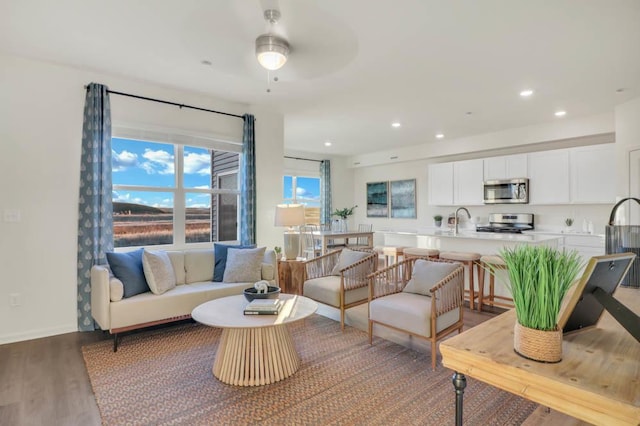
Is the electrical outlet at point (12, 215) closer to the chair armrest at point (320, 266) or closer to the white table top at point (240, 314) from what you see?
the white table top at point (240, 314)

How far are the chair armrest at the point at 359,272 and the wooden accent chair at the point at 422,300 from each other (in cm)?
28

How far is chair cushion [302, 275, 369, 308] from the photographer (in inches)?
145

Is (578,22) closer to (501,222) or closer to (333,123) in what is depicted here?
(333,123)

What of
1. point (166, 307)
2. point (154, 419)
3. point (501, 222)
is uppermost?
point (501, 222)

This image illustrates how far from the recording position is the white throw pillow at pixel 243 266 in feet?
13.1

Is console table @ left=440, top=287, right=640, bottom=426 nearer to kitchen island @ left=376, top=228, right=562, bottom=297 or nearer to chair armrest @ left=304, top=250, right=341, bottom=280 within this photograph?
kitchen island @ left=376, top=228, right=562, bottom=297

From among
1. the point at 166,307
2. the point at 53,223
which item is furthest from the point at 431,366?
the point at 53,223

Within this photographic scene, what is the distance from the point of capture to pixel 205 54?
3.36 m

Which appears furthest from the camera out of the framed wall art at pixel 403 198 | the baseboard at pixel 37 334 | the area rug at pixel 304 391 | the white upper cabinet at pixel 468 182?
the framed wall art at pixel 403 198

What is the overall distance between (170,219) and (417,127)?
4.40 metres

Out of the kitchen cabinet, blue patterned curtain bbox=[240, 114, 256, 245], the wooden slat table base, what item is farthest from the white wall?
the kitchen cabinet

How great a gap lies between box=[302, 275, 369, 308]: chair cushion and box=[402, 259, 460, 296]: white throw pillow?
584 millimetres

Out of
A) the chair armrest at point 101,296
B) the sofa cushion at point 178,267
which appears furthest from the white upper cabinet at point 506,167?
the chair armrest at point 101,296

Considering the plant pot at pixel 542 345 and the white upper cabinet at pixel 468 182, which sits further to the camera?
the white upper cabinet at pixel 468 182
